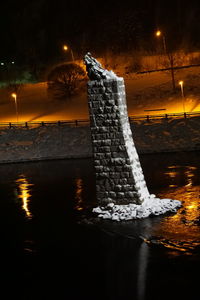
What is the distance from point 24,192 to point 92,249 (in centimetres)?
1539

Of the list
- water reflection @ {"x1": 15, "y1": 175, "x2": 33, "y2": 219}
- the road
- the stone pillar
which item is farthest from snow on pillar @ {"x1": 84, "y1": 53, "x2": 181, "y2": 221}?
the road

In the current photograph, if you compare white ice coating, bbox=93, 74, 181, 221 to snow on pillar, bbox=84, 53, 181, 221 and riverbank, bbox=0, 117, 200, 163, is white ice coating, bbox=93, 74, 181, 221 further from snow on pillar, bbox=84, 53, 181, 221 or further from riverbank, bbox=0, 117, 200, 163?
riverbank, bbox=0, 117, 200, 163

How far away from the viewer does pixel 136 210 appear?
85.2 feet

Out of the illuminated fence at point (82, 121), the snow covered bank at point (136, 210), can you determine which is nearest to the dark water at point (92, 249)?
the snow covered bank at point (136, 210)

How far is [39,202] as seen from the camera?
32.8m

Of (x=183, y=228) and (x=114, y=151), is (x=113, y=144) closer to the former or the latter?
(x=114, y=151)

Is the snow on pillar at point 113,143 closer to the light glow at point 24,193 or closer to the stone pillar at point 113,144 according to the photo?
the stone pillar at point 113,144

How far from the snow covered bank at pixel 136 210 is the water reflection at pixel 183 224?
1.91ft

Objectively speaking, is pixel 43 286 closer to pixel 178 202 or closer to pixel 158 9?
pixel 178 202

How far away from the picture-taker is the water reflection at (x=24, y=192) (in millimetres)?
31191

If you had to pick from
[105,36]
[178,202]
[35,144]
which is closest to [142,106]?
[35,144]

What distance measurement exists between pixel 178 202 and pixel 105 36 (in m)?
70.2

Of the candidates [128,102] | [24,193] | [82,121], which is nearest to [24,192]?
[24,193]

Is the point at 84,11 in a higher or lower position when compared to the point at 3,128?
higher
